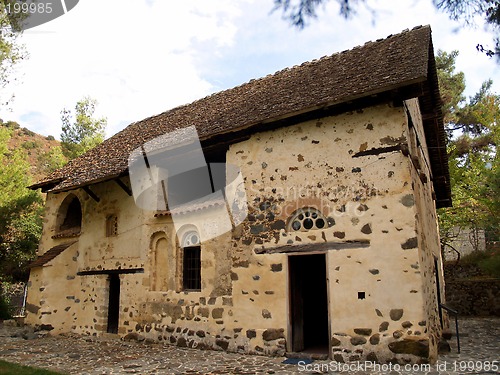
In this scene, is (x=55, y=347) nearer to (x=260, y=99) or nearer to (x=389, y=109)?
(x=260, y=99)

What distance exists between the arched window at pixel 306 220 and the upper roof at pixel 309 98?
192 cm

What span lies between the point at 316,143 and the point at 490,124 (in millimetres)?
14173

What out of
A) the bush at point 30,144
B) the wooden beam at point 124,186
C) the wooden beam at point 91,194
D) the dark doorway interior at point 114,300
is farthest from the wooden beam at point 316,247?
the bush at point 30,144

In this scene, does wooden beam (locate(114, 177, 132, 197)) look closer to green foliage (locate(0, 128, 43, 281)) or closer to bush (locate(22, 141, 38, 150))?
green foliage (locate(0, 128, 43, 281))

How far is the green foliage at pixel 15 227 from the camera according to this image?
54.9 feet

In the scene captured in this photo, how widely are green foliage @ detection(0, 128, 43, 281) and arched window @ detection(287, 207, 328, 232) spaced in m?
13.6

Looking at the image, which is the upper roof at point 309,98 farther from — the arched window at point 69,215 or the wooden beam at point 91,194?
the arched window at point 69,215

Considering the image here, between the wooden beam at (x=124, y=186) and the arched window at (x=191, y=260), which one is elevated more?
the wooden beam at (x=124, y=186)

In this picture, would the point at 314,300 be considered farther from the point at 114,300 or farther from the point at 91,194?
the point at 91,194

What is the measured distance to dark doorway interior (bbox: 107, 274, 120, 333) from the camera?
36.5 ft

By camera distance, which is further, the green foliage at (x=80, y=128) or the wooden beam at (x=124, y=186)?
the green foliage at (x=80, y=128)

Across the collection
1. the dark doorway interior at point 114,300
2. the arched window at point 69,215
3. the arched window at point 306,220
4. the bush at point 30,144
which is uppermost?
the bush at point 30,144

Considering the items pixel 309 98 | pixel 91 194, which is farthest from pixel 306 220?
pixel 91 194

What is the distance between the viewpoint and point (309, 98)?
821cm
